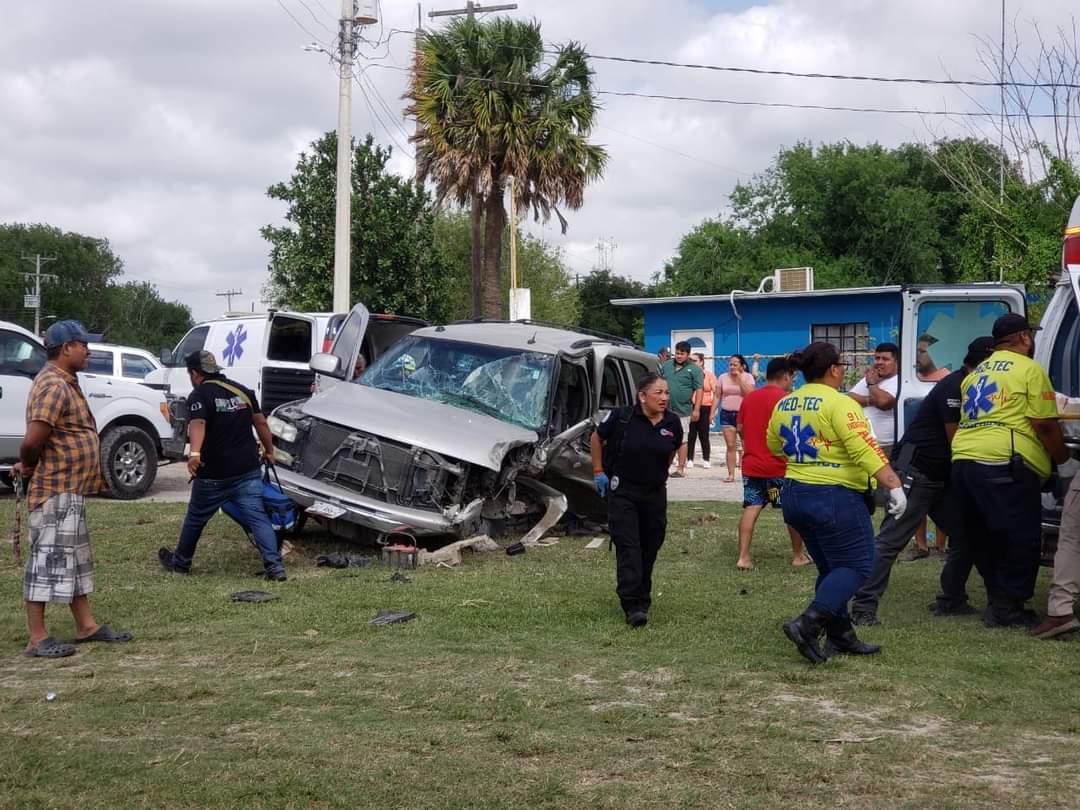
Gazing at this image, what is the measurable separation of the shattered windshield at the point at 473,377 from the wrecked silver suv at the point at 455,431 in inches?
0.5

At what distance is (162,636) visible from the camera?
704 centimetres

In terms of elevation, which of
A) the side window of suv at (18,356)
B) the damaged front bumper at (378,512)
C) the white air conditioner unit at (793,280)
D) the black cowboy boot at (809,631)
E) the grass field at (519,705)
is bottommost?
the grass field at (519,705)

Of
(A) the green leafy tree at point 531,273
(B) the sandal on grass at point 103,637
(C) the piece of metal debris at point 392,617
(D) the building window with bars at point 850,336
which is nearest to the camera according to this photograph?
(B) the sandal on grass at point 103,637

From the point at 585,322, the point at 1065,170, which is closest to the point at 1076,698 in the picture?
the point at 1065,170

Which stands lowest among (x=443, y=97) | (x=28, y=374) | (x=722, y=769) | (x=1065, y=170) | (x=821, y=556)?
(x=722, y=769)

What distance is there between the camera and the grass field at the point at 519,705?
14.5 ft

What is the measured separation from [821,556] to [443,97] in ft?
62.4

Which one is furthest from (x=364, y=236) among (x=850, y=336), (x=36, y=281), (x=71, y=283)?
(x=71, y=283)

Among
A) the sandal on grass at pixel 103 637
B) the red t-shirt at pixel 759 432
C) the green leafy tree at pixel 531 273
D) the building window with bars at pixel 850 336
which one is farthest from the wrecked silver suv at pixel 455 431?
the green leafy tree at pixel 531 273

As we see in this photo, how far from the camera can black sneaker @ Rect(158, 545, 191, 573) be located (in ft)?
30.0

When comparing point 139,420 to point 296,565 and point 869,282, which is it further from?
point 869,282

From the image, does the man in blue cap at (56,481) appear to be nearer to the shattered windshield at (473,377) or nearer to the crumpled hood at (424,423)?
the crumpled hood at (424,423)

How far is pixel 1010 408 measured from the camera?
280 inches

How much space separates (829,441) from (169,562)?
5.30m
